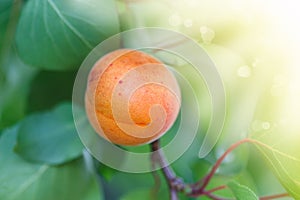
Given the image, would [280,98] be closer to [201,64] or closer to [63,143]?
[201,64]

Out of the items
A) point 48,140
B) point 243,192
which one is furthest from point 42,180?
point 243,192

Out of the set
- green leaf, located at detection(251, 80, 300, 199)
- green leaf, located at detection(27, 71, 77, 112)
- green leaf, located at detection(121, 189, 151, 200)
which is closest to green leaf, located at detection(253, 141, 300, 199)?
green leaf, located at detection(251, 80, 300, 199)

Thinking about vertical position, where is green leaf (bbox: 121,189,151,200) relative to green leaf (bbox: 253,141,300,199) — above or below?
below

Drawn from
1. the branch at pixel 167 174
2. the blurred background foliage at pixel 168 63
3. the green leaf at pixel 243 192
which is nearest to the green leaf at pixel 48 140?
the blurred background foliage at pixel 168 63

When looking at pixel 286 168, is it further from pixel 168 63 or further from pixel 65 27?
pixel 65 27

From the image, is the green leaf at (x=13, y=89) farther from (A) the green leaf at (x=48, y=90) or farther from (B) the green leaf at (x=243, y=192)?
(B) the green leaf at (x=243, y=192)

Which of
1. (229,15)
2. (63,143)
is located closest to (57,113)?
(63,143)

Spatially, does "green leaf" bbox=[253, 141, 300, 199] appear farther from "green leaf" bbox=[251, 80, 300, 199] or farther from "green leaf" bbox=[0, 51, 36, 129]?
"green leaf" bbox=[0, 51, 36, 129]
